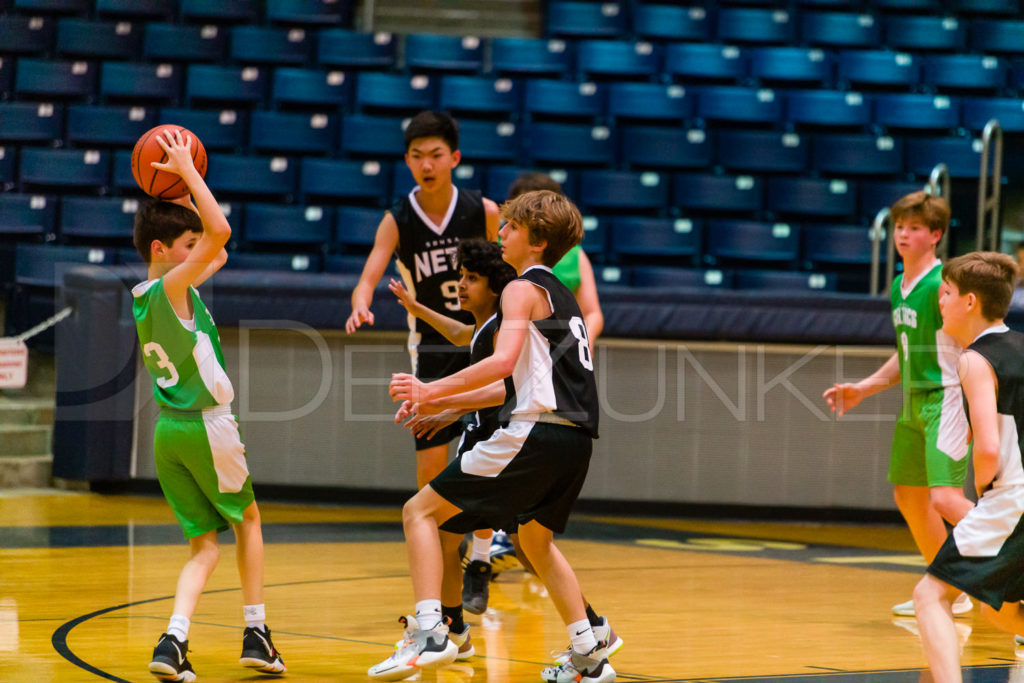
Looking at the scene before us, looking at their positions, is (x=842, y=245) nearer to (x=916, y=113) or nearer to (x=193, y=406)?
(x=916, y=113)

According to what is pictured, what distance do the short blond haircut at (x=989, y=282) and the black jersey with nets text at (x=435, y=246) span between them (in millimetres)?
2244

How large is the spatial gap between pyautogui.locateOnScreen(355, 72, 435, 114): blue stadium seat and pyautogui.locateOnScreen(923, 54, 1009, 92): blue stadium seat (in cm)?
475

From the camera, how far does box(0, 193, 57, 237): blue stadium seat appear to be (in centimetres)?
943

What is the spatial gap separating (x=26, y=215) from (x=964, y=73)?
8.50 meters

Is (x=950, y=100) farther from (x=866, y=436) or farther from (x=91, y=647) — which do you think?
(x=91, y=647)

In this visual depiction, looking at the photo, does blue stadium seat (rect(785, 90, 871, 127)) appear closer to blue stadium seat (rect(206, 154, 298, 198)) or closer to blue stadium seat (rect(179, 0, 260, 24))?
blue stadium seat (rect(206, 154, 298, 198))

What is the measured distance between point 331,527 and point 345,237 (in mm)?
3546

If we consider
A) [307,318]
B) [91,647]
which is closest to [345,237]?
[307,318]

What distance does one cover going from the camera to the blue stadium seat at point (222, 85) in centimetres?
1036

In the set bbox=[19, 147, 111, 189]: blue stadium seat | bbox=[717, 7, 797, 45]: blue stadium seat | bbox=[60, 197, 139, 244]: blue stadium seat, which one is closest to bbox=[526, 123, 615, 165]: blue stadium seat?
bbox=[717, 7, 797, 45]: blue stadium seat

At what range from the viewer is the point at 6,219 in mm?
9469

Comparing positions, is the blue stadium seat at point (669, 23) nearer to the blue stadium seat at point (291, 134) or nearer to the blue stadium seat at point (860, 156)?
the blue stadium seat at point (860, 156)

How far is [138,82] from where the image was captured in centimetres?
1038

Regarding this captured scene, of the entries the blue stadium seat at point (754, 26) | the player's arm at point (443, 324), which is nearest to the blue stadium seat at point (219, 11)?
the blue stadium seat at point (754, 26)
